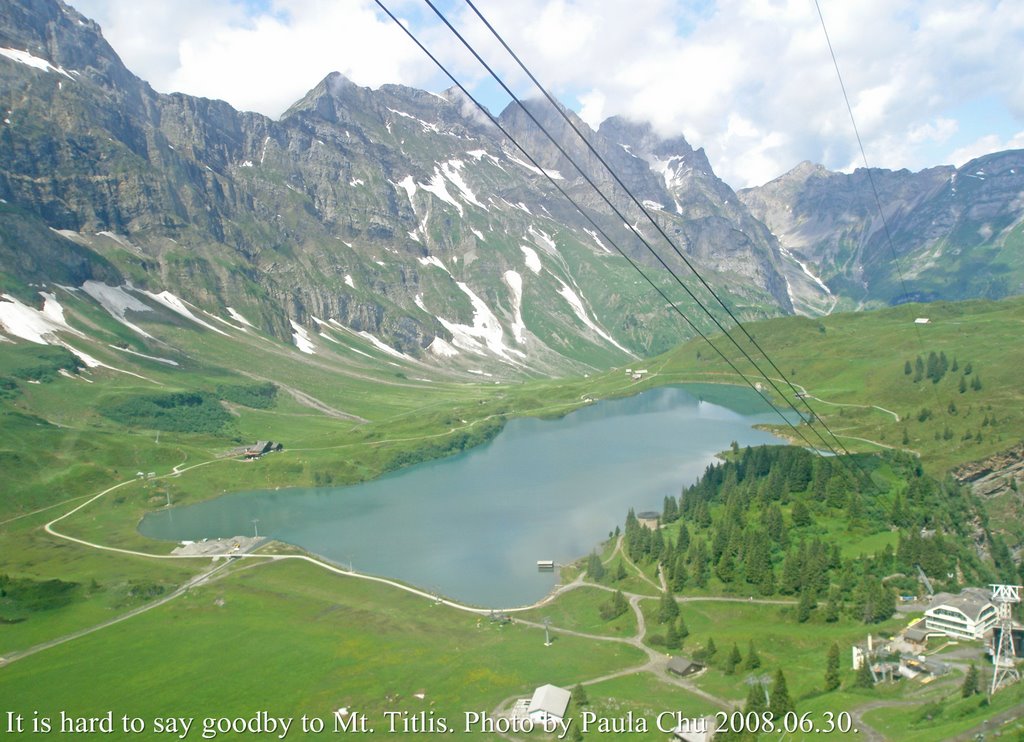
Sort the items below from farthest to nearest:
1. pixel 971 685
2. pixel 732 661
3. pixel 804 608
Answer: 1. pixel 804 608
2. pixel 732 661
3. pixel 971 685

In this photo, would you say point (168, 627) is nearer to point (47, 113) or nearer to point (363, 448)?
point (363, 448)

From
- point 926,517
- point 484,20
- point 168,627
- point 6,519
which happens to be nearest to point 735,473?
point 926,517

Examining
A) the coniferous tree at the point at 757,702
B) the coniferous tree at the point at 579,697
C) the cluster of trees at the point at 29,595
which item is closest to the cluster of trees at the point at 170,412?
the cluster of trees at the point at 29,595

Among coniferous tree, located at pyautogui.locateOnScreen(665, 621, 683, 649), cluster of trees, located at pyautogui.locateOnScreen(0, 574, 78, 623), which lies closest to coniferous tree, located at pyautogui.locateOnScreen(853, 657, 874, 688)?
coniferous tree, located at pyautogui.locateOnScreen(665, 621, 683, 649)

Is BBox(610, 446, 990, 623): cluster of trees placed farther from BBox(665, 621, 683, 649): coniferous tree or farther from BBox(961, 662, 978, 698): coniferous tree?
BBox(961, 662, 978, 698): coniferous tree

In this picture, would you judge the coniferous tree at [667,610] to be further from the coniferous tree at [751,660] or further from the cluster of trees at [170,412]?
the cluster of trees at [170,412]

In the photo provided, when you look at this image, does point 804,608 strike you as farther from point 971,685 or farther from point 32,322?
point 32,322

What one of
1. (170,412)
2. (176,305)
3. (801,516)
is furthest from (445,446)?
(176,305)
